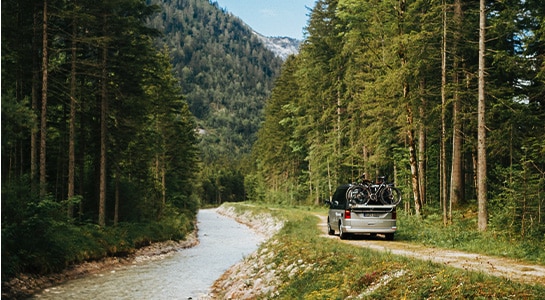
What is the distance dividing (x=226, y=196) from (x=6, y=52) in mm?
118432

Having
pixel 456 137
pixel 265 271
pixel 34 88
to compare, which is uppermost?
pixel 34 88

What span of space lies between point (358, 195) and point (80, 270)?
38.2ft

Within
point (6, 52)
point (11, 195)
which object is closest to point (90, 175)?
point (6, 52)

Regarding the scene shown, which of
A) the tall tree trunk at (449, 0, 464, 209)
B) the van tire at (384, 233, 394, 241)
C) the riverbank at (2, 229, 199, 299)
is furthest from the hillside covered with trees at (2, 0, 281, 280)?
the tall tree trunk at (449, 0, 464, 209)

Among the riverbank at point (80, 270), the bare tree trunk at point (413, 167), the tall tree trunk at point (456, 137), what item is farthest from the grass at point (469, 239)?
the riverbank at point (80, 270)

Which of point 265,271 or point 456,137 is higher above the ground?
point 456,137

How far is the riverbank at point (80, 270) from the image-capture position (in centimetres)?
1404

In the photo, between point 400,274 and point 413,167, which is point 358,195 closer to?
point 413,167

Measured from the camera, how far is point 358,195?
1683 centimetres

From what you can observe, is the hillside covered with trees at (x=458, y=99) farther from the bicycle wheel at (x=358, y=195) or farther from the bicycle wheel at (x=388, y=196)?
the bicycle wheel at (x=358, y=195)

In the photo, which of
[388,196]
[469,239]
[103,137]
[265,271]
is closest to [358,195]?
[388,196]

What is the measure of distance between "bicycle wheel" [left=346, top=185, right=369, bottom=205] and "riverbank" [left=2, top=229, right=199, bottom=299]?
11.0 metres

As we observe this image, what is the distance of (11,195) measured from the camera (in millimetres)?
15344

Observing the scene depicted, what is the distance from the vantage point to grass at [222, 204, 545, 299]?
7066 mm
